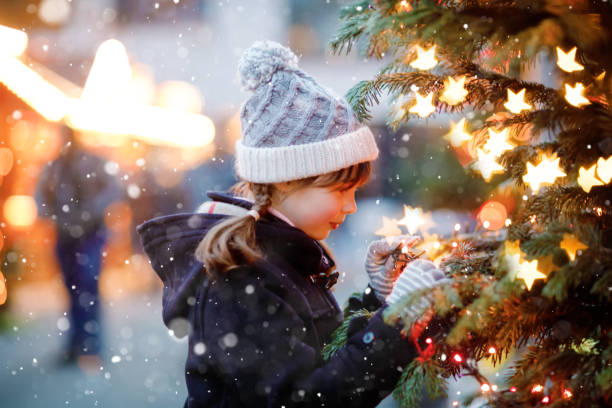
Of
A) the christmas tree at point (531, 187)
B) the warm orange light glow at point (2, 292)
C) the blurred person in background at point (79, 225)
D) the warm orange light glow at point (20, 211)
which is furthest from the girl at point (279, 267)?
the warm orange light glow at point (20, 211)

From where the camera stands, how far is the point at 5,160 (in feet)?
20.8

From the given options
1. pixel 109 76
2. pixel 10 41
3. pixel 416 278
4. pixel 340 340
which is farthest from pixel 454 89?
pixel 109 76

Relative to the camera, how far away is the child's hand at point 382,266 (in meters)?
1.47

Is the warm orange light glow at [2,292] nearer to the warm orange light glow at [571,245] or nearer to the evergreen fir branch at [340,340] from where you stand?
the evergreen fir branch at [340,340]

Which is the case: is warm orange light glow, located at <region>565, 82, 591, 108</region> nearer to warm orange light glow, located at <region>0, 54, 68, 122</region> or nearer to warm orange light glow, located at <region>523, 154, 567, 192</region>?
warm orange light glow, located at <region>523, 154, 567, 192</region>

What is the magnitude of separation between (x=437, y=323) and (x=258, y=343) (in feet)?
1.32

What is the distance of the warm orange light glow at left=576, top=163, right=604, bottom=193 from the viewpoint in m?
0.95

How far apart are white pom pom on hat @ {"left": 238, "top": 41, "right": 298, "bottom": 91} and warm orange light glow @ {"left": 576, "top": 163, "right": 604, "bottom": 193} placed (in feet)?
2.57

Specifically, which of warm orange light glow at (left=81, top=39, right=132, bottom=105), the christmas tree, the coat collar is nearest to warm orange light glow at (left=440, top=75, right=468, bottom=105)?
the christmas tree

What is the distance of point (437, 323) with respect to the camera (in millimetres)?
1174

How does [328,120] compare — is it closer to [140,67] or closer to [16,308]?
[16,308]

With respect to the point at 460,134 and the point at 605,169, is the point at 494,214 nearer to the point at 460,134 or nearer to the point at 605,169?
the point at 460,134

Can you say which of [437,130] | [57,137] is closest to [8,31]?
[57,137]

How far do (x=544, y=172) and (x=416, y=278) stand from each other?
1.06 ft
